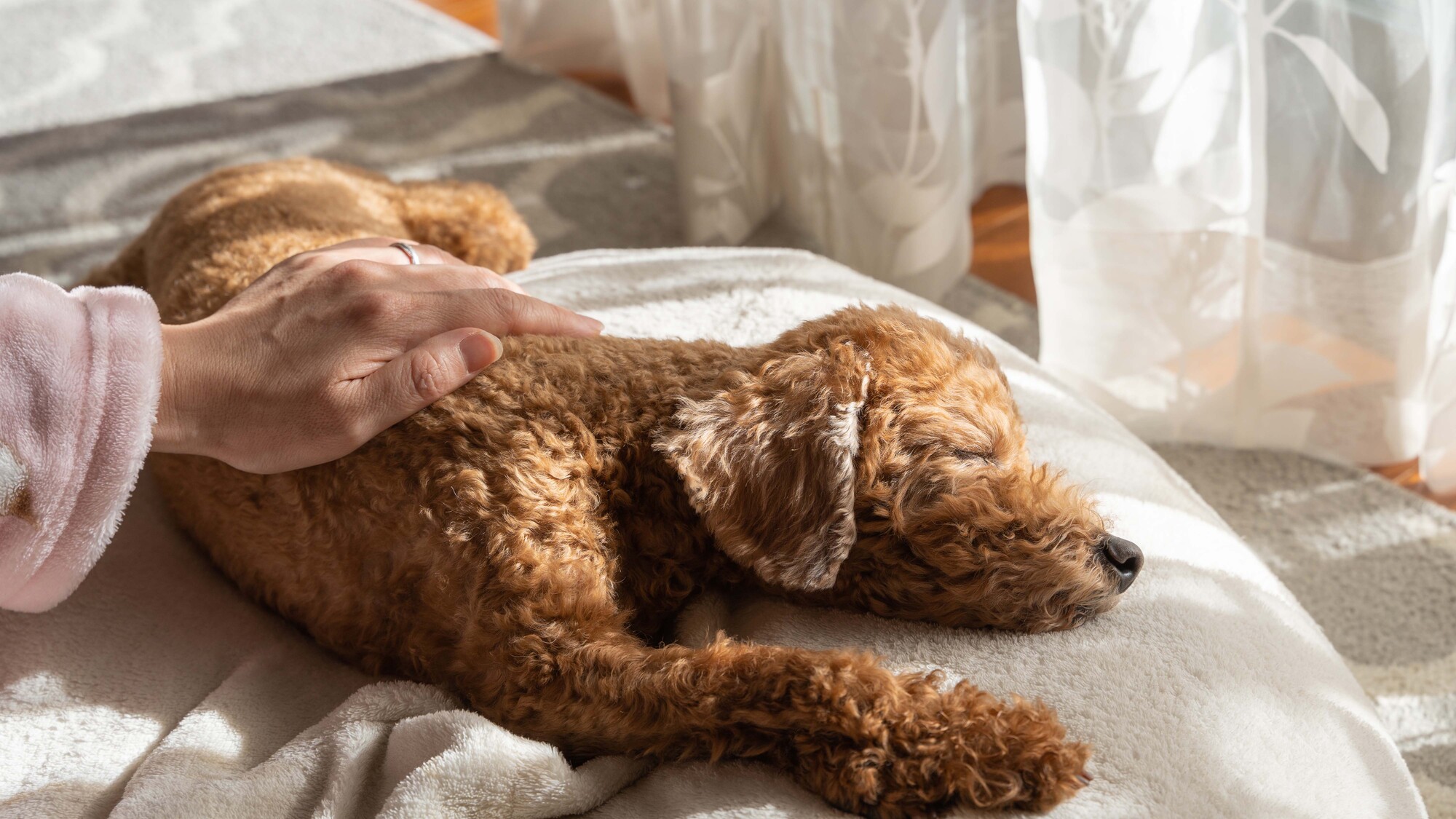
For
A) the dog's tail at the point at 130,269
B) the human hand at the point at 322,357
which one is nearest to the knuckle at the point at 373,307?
the human hand at the point at 322,357

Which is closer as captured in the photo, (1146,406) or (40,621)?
(40,621)

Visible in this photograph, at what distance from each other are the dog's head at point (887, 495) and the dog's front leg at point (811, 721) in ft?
0.47

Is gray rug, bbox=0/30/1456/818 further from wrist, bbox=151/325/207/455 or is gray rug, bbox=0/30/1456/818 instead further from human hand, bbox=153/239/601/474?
wrist, bbox=151/325/207/455

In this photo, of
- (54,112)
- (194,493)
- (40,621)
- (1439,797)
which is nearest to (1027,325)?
(1439,797)

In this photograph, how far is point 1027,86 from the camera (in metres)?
2.07

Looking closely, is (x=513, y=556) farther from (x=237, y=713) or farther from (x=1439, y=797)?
(x=1439, y=797)

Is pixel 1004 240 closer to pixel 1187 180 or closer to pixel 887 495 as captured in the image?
pixel 1187 180

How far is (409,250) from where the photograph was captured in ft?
5.53

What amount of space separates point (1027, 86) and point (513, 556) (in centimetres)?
137

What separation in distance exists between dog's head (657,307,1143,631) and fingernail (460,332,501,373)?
25 centimetres

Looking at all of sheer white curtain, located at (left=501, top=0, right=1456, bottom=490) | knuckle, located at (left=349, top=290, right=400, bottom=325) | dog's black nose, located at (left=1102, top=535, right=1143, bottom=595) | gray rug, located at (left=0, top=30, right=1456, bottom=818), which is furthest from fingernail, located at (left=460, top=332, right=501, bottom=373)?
gray rug, located at (left=0, top=30, right=1456, bottom=818)

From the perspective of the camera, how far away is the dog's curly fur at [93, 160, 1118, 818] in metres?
1.14

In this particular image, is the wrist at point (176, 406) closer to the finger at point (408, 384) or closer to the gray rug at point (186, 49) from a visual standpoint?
the finger at point (408, 384)

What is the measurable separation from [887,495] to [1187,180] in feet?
3.51
